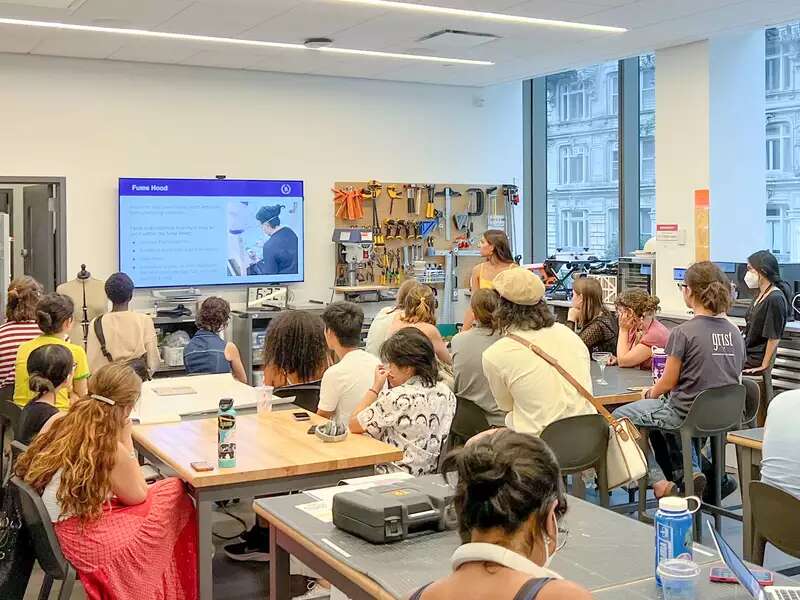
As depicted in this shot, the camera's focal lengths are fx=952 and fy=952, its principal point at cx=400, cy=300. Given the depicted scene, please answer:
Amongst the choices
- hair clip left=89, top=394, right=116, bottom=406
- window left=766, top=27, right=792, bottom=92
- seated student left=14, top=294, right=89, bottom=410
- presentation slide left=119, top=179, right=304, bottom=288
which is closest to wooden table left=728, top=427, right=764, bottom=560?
hair clip left=89, top=394, right=116, bottom=406

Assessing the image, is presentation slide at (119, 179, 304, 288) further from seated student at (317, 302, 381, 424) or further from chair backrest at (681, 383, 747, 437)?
chair backrest at (681, 383, 747, 437)

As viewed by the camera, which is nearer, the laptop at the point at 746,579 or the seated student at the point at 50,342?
the laptop at the point at 746,579

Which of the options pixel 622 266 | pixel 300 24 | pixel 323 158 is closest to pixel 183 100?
pixel 323 158

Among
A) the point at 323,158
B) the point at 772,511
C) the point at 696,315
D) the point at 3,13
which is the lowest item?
the point at 772,511

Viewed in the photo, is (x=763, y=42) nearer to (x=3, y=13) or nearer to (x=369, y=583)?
(x=3, y=13)

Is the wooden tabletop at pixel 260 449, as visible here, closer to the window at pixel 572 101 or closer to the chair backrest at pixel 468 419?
the chair backrest at pixel 468 419

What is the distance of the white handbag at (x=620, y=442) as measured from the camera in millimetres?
3982

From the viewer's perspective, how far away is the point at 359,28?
6.77 metres

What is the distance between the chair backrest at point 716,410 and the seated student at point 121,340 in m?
3.30

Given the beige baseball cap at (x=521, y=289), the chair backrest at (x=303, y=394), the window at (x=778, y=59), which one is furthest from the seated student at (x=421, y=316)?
Result: the window at (x=778, y=59)

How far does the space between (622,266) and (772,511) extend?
5.22 metres

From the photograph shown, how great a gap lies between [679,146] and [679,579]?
6.03 m

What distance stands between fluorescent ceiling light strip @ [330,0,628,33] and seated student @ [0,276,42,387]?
2662mm

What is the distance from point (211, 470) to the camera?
11.5 ft
